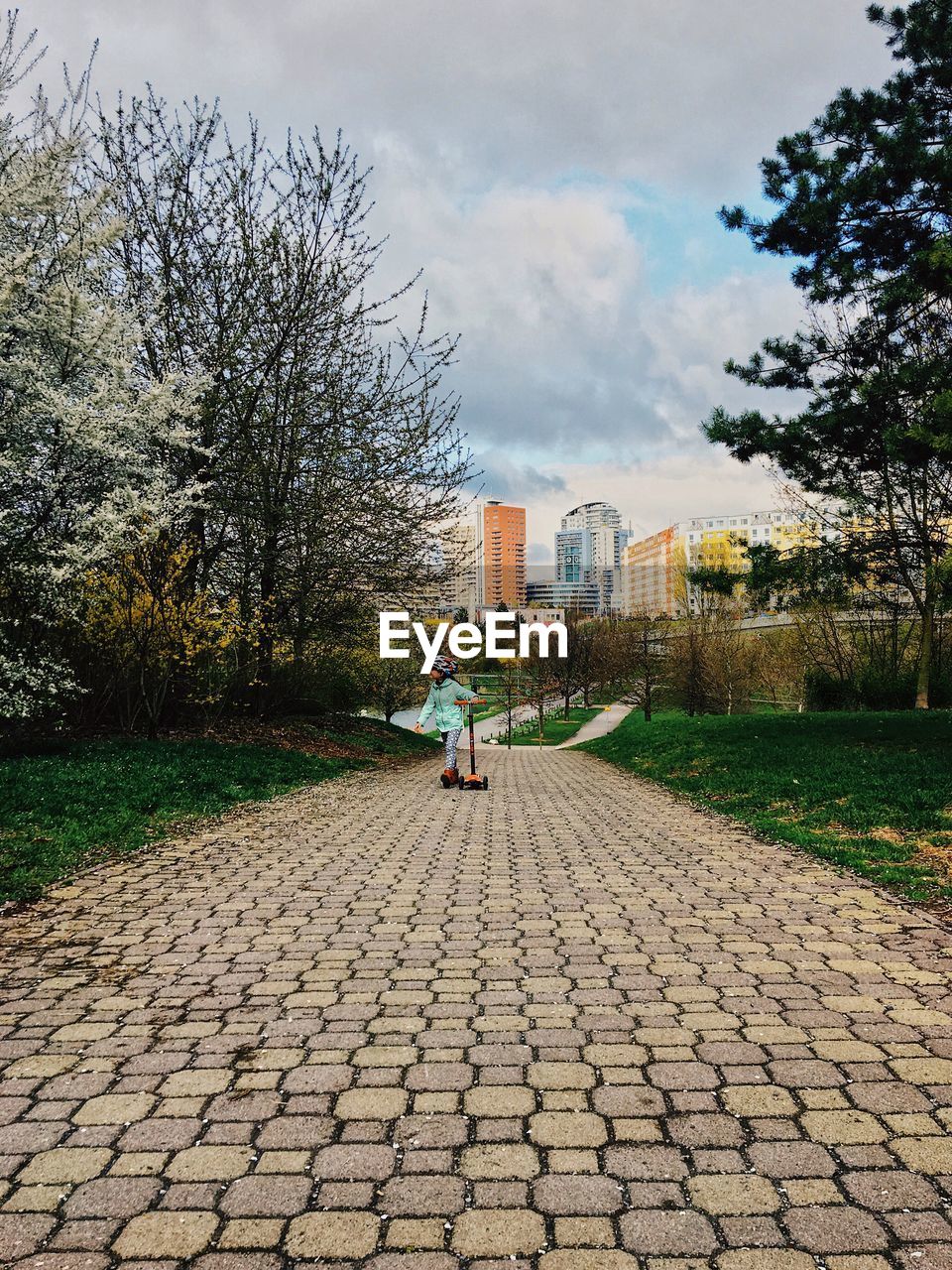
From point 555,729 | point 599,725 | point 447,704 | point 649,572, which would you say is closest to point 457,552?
point 447,704

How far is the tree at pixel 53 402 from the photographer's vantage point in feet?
26.8

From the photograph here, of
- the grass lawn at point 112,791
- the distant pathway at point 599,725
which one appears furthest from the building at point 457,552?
the distant pathway at point 599,725

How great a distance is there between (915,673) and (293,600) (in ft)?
50.1

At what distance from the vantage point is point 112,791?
843cm

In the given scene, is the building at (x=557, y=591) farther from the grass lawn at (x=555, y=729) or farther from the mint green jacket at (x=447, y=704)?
the mint green jacket at (x=447, y=704)

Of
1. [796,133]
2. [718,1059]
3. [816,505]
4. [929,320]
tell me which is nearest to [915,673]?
[816,505]

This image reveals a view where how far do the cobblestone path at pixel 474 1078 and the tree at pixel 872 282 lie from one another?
651 centimetres

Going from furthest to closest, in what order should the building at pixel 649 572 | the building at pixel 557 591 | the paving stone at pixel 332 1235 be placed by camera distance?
the building at pixel 557 591 → the building at pixel 649 572 → the paving stone at pixel 332 1235

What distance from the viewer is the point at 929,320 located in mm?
11000

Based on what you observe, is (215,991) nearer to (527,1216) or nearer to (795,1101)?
(527,1216)

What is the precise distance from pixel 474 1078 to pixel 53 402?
7.79 meters

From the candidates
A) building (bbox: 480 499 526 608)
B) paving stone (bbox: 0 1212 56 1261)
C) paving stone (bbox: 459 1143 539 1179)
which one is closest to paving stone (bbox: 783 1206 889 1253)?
paving stone (bbox: 459 1143 539 1179)

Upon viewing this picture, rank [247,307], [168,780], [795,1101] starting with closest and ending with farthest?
1. [795,1101]
2. [168,780]
3. [247,307]

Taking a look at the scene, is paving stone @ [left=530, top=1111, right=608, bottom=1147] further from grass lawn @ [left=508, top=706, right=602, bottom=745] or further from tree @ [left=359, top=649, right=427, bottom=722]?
grass lawn @ [left=508, top=706, right=602, bottom=745]
